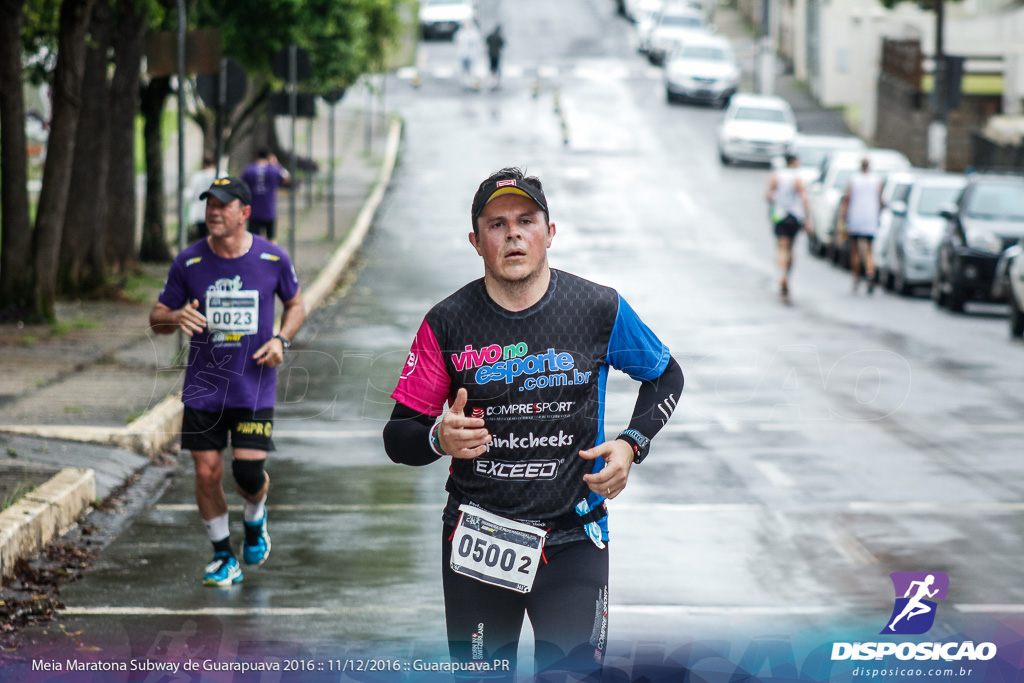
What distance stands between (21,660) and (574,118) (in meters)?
44.9

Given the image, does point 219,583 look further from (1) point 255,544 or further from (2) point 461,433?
(2) point 461,433

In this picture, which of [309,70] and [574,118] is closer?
[309,70]

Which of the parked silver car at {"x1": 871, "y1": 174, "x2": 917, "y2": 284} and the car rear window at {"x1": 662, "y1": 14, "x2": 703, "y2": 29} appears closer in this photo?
the parked silver car at {"x1": 871, "y1": 174, "x2": 917, "y2": 284}

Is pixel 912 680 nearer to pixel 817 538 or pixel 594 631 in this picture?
pixel 594 631

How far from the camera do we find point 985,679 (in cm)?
611

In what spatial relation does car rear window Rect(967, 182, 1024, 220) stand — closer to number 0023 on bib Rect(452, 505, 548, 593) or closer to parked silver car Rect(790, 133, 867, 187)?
parked silver car Rect(790, 133, 867, 187)

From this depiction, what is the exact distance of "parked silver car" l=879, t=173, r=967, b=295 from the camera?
974 inches

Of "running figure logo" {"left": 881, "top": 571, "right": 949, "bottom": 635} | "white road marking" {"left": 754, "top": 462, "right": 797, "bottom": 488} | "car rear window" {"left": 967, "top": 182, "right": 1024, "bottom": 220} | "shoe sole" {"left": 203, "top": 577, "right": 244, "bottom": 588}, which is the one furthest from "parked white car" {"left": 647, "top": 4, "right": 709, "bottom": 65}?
"shoe sole" {"left": 203, "top": 577, "right": 244, "bottom": 588}

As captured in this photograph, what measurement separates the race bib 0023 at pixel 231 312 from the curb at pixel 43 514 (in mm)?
1498

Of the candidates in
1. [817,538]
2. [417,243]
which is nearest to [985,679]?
[817,538]

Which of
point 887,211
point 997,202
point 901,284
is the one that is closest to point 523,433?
point 997,202

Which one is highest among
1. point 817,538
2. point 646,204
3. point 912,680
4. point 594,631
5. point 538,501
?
point 538,501

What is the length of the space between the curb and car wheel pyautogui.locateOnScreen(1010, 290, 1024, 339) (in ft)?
41.5

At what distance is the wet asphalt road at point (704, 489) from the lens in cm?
790
